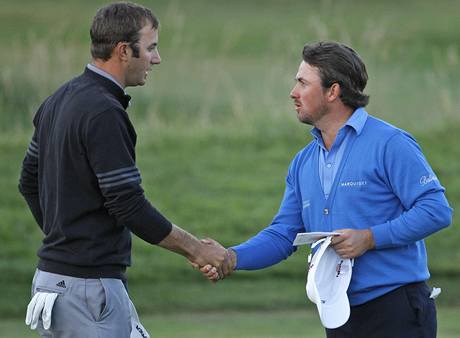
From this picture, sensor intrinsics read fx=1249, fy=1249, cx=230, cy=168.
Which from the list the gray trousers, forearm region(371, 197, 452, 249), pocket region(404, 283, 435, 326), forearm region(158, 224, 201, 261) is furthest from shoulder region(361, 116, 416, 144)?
the gray trousers

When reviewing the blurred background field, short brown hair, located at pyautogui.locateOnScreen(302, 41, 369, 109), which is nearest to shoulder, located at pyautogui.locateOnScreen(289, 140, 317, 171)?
short brown hair, located at pyautogui.locateOnScreen(302, 41, 369, 109)

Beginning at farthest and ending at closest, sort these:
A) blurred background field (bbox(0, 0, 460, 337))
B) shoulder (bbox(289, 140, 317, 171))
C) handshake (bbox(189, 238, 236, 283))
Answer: blurred background field (bbox(0, 0, 460, 337)) < handshake (bbox(189, 238, 236, 283)) < shoulder (bbox(289, 140, 317, 171))

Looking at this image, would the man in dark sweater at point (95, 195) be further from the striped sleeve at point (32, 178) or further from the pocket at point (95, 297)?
the striped sleeve at point (32, 178)

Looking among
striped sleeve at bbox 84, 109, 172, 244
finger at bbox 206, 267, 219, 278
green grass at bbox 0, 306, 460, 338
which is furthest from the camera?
green grass at bbox 0, 306, 460, 338

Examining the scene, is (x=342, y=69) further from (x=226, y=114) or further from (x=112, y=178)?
(x=226, y=114)

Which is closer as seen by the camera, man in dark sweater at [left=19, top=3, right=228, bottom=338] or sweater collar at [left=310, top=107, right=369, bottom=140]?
man in dark sweater at [left=19, top=3, right=228, bottom=338]

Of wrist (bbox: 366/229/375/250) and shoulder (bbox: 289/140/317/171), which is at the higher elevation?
shoulder (bbox: 289/140/317/171)

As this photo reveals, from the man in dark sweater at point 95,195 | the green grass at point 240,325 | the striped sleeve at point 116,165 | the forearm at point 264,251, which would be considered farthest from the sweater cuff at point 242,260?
the green grass at point 240,325

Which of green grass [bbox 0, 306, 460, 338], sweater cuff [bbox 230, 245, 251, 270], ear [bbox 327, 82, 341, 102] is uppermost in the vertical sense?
ear [bbox 327, 82, 341, 102]

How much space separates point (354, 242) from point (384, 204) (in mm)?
214

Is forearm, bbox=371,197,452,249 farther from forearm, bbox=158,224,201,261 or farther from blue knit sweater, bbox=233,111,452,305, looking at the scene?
forearm, bbox=158,224,201,261

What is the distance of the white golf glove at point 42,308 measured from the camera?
5.00m

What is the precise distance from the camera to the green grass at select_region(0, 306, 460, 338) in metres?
9.38

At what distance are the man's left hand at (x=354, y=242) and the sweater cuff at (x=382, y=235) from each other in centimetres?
2
